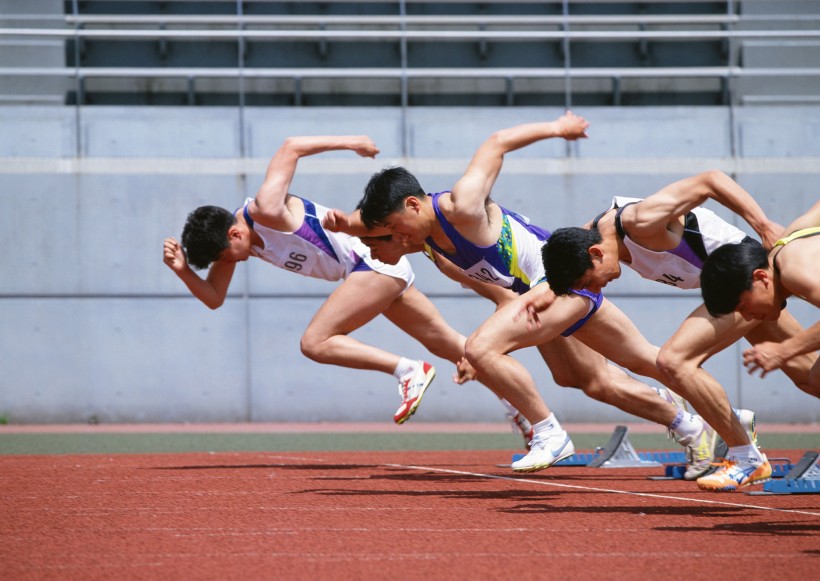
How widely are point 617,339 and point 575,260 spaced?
75cm

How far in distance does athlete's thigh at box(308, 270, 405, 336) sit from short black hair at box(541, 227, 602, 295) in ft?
5.87

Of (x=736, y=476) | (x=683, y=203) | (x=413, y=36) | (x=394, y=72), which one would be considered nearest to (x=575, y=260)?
(x=683, y=203)

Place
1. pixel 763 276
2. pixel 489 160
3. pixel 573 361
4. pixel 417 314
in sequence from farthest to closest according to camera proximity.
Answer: pixel 417 314, pixel 573 361, pixel 489 160, pixel 763 276

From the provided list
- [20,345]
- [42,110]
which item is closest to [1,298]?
[20,345]

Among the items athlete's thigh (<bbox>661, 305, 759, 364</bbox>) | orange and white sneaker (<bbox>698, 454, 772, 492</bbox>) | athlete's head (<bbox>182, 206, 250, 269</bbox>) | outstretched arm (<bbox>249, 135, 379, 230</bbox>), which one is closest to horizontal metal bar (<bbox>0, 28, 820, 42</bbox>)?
outstretched arm (<bbox>249, 135, 379, 230</bbox>)

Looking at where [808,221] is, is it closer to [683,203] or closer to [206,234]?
[683,203]

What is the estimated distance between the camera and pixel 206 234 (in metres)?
7.32

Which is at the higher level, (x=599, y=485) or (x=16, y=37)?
(x=16, y=37)

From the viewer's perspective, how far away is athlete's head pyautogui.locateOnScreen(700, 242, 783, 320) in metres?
4.62

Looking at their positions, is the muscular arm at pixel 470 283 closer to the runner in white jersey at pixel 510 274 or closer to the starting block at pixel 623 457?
the runner in white jersey at pixel 510 274

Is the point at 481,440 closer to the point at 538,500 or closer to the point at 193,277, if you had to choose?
the point at 193,277

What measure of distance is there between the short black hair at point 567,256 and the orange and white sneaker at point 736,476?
1.17 meters

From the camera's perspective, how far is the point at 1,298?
12.7 m

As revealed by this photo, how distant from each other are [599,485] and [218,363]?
6985mm
